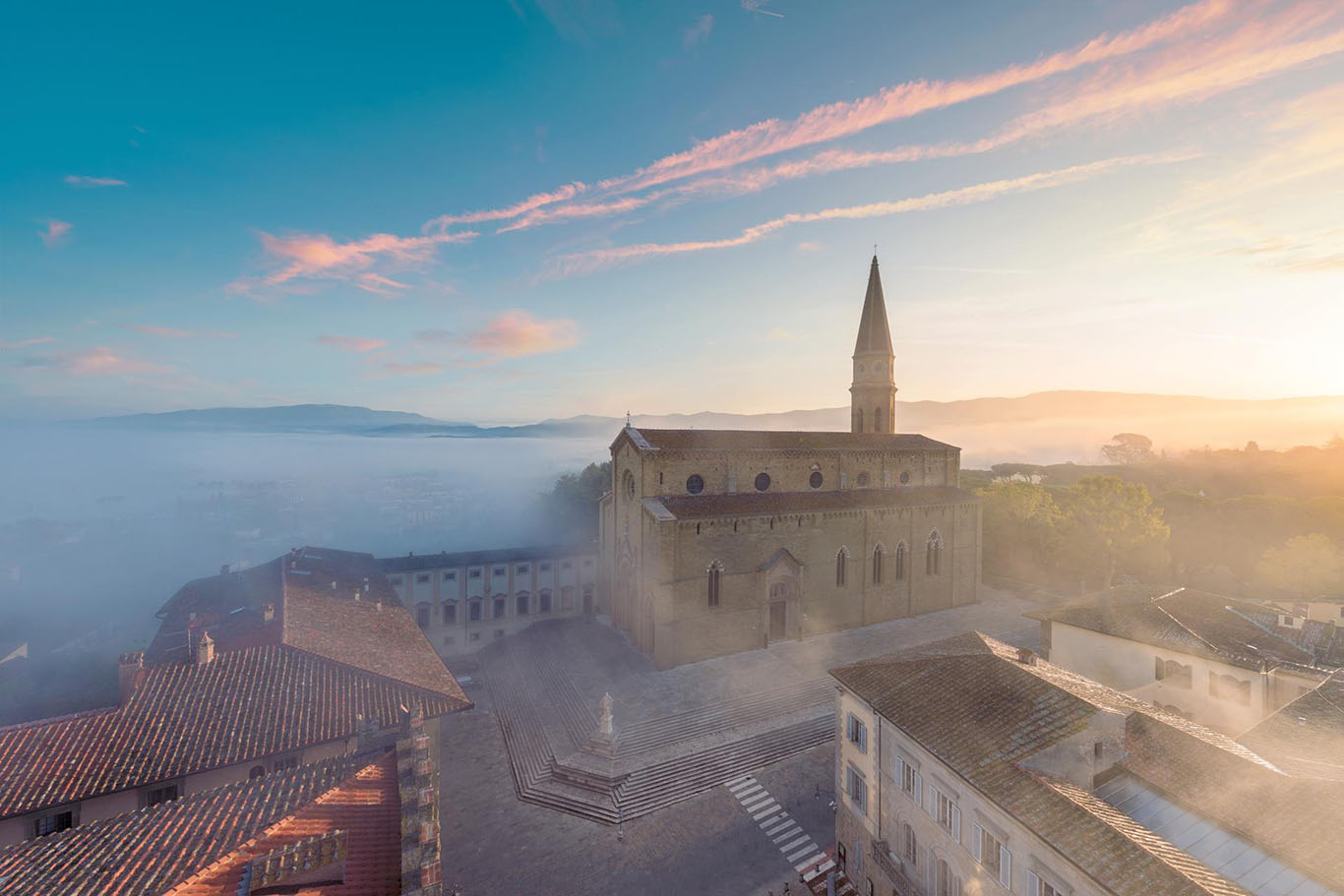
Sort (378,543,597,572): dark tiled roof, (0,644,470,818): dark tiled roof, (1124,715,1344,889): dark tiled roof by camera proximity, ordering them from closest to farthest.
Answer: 1. (1124,715,1344,889): dark tiled roof
2. (0,644,470,818): dark tiled roof
3. (378,543,597,572): dark tiled roof

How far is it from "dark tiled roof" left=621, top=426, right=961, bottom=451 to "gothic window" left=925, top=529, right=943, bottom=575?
20.6 ft

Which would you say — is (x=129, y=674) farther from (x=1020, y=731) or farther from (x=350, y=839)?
(x=1020, y=731)

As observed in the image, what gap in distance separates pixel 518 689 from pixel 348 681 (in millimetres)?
10048

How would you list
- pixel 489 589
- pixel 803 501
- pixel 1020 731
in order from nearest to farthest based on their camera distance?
A: pixel 1020 731, pixel 803 501, pixel 489 589

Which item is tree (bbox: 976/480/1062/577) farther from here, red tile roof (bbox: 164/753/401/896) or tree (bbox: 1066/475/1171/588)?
red tile roof (bbox: 164/753/401/896)

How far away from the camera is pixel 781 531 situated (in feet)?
96.9

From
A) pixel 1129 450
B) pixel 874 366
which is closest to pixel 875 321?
pixel 874 366

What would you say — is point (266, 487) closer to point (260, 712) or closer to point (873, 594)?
point (260, 712)

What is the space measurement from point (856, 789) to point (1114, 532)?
1593 inches

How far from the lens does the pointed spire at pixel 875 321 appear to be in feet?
126

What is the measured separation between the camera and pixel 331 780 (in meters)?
11.7

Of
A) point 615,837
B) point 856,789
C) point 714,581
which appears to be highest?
point 714,581

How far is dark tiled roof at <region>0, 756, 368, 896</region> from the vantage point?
341 inches

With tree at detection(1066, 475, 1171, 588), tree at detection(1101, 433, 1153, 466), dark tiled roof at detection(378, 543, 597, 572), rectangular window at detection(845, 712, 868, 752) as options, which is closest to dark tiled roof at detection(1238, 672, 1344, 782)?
→ rectangular window at detection(845, 712, 868, 752)
